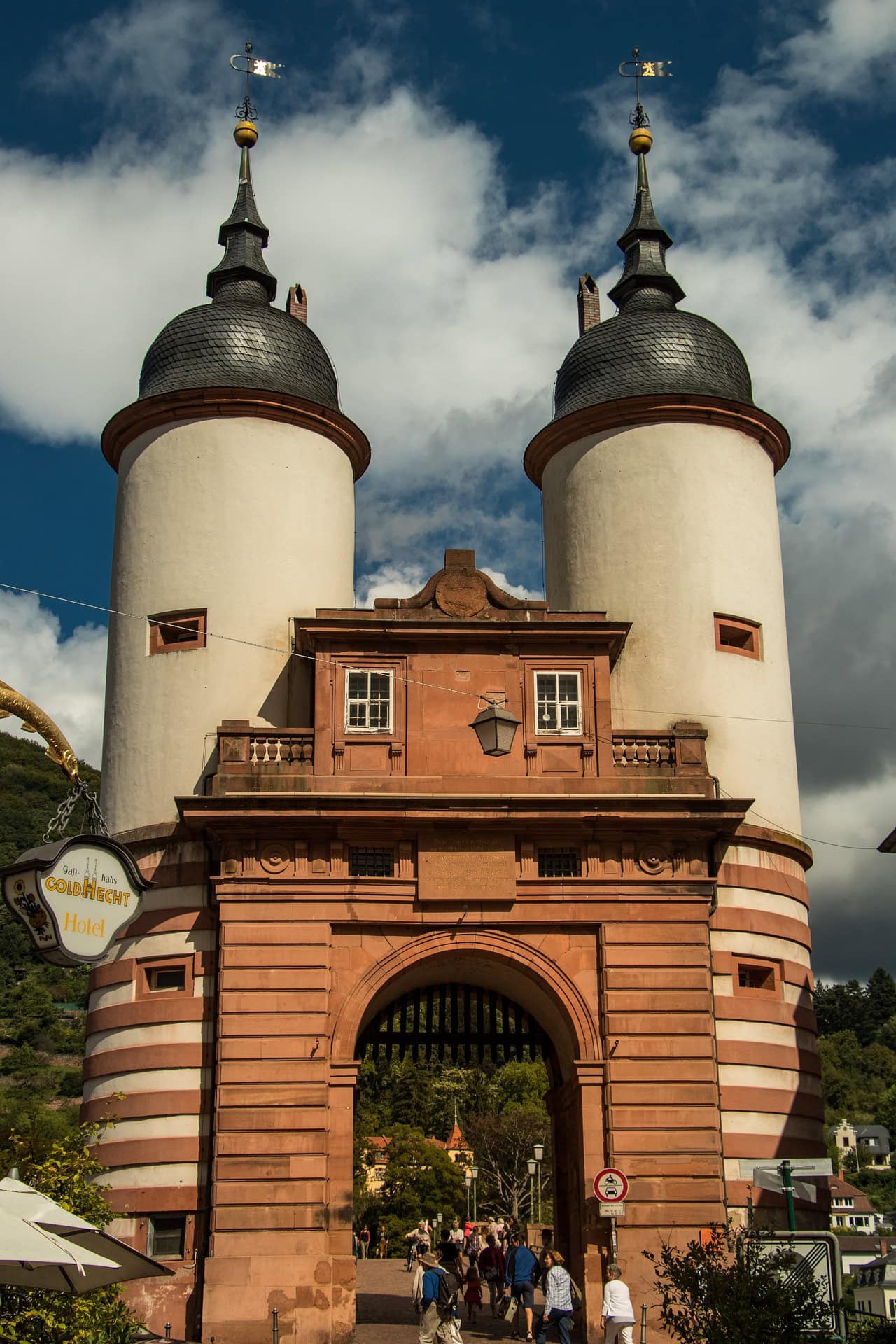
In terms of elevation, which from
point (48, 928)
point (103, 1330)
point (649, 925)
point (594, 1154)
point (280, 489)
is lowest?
point (103, 1330)

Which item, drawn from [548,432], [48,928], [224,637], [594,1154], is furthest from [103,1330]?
[548,432]

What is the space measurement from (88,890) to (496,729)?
29.2 feet

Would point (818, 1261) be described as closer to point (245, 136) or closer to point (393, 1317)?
point (393, 1317)

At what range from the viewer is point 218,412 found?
3216 centimetres

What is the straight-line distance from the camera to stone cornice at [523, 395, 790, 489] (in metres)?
32.7

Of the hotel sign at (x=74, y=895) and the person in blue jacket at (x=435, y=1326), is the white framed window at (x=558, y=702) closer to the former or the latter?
the person in blue jacket at (x=435, y=1326)

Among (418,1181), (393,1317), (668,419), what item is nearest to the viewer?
(393,1317)

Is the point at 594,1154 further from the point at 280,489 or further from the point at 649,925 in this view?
the point at 280,489

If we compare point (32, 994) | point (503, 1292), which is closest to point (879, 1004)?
point (32, 994)

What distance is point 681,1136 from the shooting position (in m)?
26.6

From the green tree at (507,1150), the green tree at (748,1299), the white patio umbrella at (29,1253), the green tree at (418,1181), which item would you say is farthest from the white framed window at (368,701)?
the green tree at (507,1150)

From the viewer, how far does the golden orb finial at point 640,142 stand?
3944cm

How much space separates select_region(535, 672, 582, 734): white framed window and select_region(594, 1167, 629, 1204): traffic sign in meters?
7.95

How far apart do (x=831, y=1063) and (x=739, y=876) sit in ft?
431
